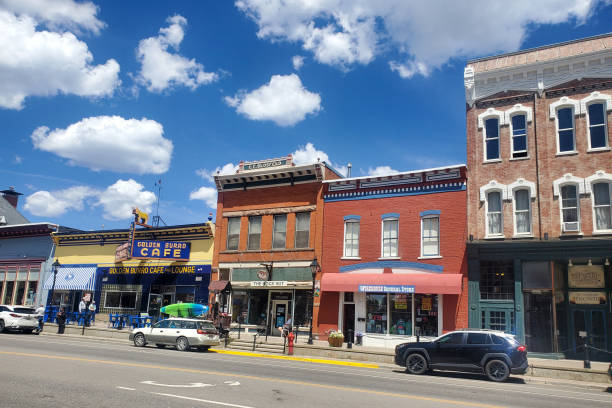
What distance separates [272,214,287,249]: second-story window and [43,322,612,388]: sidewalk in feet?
18.3

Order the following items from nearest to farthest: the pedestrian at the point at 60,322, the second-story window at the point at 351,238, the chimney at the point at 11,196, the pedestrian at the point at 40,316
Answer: the second-story window at the point at 351,238
the pedestrian at the point at 40,316
the pedestrian at the point at 60,322
the chimney at the point at 11,196

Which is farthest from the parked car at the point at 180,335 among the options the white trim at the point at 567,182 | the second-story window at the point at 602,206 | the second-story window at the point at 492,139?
the second-story window at the point at 602,206

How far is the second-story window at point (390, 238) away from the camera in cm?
2715

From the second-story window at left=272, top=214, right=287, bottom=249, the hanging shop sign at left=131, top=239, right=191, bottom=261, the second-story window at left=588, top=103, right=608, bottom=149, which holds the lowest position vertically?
the hanging shop sign at left=131, top=239, right=191, bottom=261

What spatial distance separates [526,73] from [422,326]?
45.0 ft

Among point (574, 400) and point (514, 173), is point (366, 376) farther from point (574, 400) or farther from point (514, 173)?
point (514, 173)

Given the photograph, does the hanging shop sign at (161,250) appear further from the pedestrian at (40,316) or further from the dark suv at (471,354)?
the dark suv at (471,354)

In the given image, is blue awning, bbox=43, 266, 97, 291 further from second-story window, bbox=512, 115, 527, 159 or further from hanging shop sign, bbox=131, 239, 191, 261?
second-story window, bbox=512, 115, 527, 159

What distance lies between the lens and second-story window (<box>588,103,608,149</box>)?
23312 millimetres

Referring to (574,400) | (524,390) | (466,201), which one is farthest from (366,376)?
(466,201)

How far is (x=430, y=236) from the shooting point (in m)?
26.2

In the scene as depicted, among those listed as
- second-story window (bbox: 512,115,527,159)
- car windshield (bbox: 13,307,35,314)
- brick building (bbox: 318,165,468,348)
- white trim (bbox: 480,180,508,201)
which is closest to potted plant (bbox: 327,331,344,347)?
brick building (bbox: 318,165,468,348)

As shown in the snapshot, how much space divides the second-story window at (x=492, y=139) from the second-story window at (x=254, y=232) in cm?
1437

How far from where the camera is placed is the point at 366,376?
52.5ft
